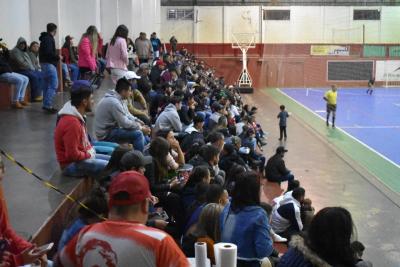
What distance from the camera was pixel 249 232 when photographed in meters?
4.46

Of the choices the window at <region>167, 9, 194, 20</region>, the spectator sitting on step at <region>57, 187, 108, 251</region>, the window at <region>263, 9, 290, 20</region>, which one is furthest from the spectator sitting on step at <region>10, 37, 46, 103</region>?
the window at <region>263, 9, 290, 20</region>

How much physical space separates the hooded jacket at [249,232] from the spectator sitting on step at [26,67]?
8.14 meters

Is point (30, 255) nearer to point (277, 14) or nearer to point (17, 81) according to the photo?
point (17, 81)

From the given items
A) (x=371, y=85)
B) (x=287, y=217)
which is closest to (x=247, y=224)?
(x=287, y=217)

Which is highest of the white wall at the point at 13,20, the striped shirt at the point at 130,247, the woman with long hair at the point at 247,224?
the white wall at the point at 13,20

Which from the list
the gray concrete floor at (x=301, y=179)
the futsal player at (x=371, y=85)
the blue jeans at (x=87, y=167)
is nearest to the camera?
the gray concrete floor at (x=301, y=179)

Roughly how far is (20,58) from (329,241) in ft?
31.1

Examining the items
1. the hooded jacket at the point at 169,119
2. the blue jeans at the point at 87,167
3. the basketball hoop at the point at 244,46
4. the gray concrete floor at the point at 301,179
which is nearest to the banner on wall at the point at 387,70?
the basketball hoop at the point at 244,46

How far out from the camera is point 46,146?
26.9ft

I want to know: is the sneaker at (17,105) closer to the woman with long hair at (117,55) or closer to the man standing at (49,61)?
the man standing at (49,61)

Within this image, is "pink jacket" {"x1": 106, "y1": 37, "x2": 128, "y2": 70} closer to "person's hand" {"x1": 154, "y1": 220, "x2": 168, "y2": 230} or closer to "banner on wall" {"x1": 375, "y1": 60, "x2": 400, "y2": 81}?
"person's hand" {"x1": 154, "y1": 220, "x2": 168, "y2": 230}

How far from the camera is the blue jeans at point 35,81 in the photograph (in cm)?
1182

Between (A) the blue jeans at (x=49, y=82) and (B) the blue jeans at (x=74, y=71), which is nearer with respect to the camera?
(A) the blue jeans at (x=49, y=82)

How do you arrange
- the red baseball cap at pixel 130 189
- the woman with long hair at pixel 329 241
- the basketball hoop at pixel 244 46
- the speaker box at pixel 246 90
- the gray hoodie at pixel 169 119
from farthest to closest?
1. the basketball hoop at pixel 244 46
2. the speaker box at pixel 246 90
3. the gray hoodie at pixel 169 119
4. the woman with long hair at pixel 329 241
5. the red baseball cap at pixel 130 189
